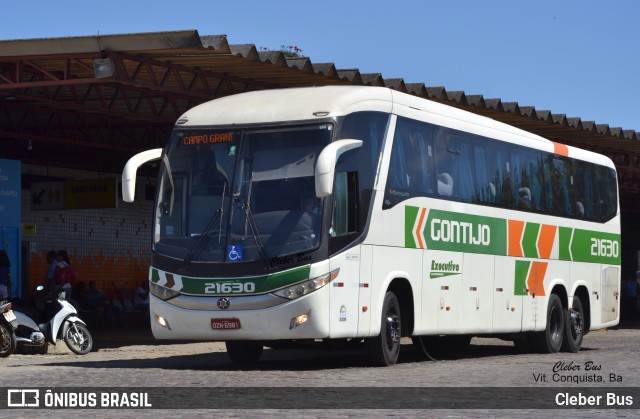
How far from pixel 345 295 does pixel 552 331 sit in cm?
761

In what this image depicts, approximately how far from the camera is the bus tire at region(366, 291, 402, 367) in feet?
55.5

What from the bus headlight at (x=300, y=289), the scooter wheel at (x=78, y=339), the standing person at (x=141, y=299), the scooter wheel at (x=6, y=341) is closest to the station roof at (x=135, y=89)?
the standing person at (x=141, y=299)

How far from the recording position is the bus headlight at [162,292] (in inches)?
634

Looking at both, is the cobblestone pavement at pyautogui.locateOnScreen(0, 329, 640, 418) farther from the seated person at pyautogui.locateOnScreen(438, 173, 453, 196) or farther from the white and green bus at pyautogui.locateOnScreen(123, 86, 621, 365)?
the seated person at pyautogui.locateOnScreen(438, 173, 453, 196)

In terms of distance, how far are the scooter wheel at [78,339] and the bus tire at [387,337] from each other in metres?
5.88

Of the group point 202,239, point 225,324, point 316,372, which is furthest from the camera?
point 202,239

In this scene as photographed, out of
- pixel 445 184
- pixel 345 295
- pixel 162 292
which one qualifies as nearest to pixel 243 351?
pixel 162 292

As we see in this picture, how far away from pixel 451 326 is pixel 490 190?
247 centimetres

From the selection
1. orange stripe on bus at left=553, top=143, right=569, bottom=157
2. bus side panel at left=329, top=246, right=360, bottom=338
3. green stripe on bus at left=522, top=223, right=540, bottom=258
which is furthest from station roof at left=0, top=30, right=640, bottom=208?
bus side panel at left=329, top=246, right=360, bottom=338

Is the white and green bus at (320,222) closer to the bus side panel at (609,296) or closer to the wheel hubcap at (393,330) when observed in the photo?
the wheel hubcap at (393,330)

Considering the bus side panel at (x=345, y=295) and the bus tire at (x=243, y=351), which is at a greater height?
the bus side panel at (x=345, y=295)

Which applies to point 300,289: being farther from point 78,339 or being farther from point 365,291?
point 78,339

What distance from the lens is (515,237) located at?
21062mm

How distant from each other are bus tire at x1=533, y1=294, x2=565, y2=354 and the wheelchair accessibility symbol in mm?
8033
